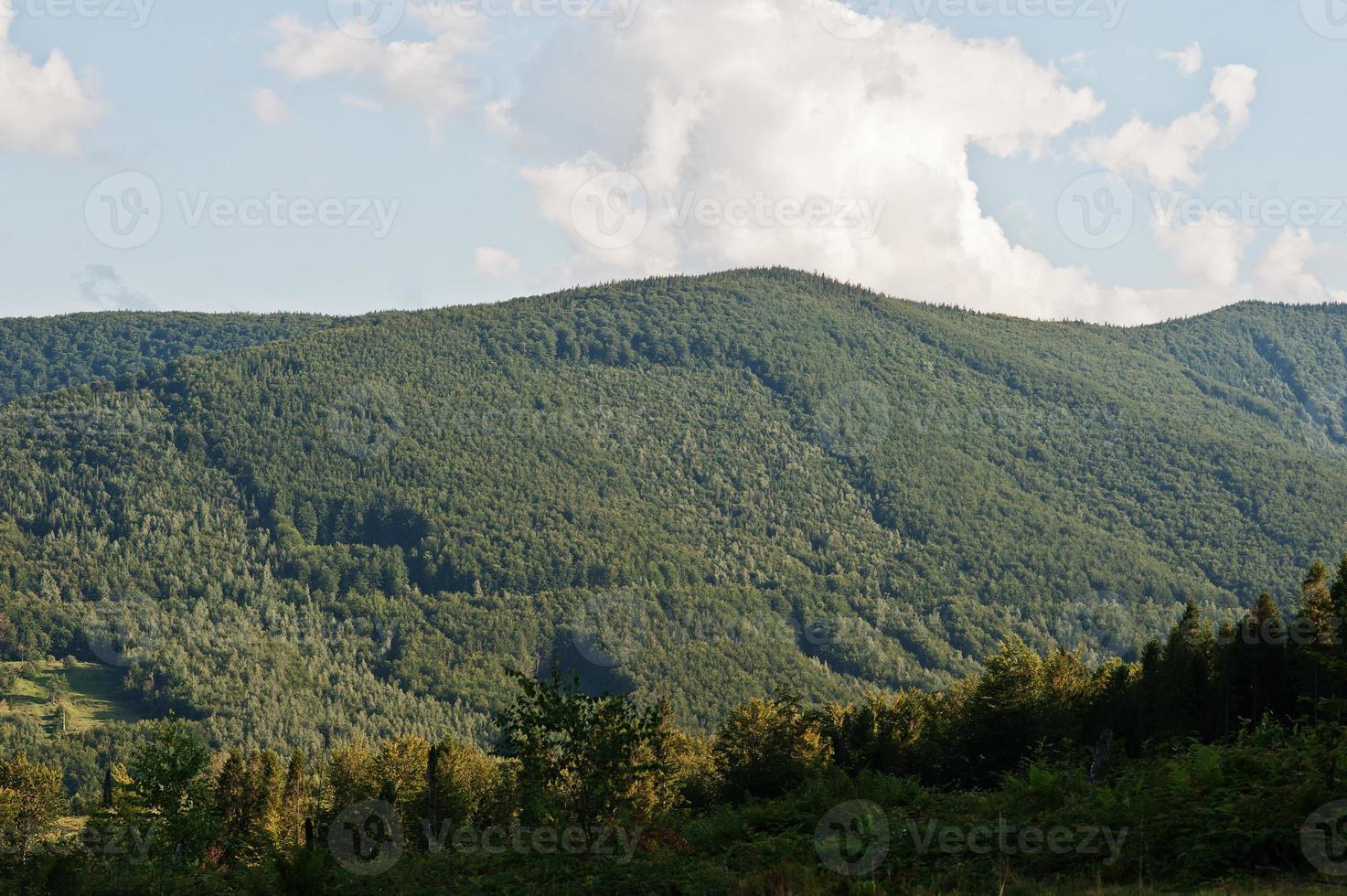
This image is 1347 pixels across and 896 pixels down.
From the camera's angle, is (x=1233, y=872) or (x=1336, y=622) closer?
(x=1233, y=872)

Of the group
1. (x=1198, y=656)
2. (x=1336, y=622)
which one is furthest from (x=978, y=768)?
(x=1336, y=622)

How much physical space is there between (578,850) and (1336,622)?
25.9 meters

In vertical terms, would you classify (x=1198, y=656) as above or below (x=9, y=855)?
above

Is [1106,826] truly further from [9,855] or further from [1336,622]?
[9,855]

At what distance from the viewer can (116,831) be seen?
49250 mm

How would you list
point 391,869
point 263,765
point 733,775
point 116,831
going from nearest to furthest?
point 391,869 → point 116,831 → point 733,775 → point 263,765
